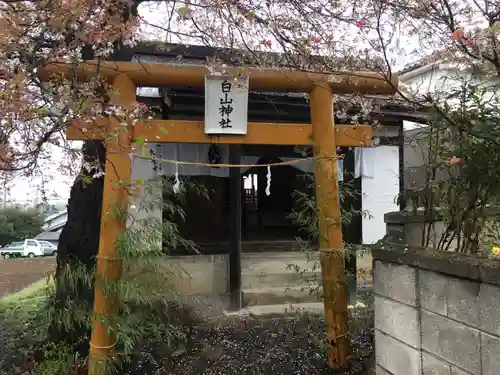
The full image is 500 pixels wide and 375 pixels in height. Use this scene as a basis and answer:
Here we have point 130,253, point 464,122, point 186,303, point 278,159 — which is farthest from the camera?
point 278,159

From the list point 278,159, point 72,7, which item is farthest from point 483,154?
point 278,159

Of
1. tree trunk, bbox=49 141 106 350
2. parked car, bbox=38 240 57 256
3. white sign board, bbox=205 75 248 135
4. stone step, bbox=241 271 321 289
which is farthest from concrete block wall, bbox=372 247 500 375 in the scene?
parked car, bbox=38 240 57 256

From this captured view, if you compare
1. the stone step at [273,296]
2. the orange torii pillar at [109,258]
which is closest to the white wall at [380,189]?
the stone step at [273,296]

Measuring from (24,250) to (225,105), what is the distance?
30988 mm

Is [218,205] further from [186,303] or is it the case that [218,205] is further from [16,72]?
[16,72]

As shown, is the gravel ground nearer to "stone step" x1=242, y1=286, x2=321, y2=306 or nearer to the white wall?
"stone step" x1=242, y1=286, x2=321, y2=306

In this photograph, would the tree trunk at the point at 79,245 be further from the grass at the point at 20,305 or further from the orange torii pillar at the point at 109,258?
the grass at the point at 20,305

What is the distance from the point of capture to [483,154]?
9.29 ft

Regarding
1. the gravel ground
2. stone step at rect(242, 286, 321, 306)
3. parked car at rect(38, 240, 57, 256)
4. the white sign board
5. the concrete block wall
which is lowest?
parked car at rect(38, 240, 57, 256)

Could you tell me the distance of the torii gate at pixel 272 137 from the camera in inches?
173

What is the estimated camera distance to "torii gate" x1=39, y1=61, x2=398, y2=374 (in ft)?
14.4

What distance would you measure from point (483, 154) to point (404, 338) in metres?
1.51

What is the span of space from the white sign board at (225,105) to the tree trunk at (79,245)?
4.67ft

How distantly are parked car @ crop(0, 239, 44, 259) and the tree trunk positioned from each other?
92.7 ft
